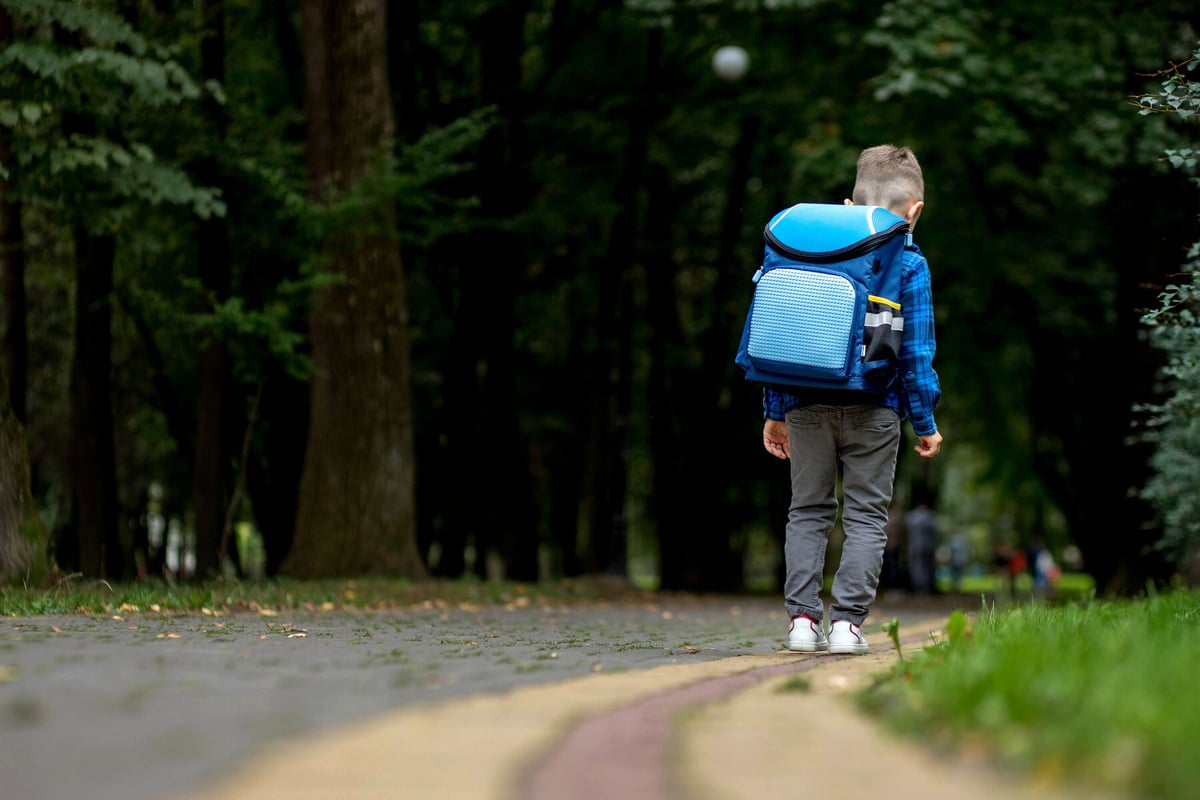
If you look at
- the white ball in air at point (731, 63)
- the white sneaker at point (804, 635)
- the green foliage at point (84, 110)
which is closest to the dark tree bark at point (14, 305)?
the green foliage at point (84, 110)

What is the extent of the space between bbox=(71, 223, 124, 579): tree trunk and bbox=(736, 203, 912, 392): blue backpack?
10.9 meters

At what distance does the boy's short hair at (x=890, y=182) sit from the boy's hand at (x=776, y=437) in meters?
1.01

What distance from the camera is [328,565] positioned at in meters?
13.4

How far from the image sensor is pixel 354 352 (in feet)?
45.2

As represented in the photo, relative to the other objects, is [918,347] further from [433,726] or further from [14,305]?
[14,305]

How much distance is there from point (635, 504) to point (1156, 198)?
65.9 ft

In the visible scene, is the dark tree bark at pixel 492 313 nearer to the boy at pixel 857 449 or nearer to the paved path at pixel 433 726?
the boy at pixel 857 449

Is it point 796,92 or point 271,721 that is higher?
point 796,92

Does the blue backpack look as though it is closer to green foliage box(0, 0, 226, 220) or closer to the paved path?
the paved path

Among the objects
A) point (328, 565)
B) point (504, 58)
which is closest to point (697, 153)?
point (504, 58)

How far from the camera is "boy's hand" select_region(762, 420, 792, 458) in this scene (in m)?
6.69

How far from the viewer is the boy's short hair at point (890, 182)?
6.52 metres

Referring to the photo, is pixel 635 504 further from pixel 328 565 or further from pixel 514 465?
pixel 328 565

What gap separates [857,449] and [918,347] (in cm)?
50
